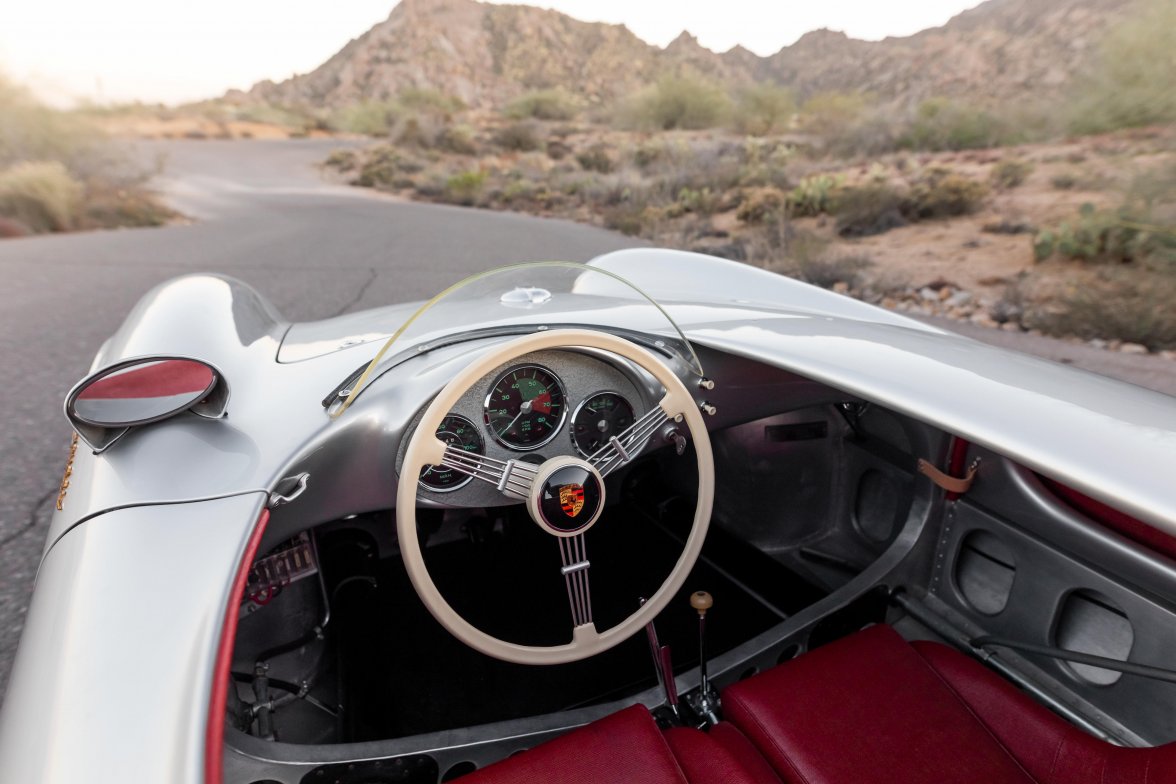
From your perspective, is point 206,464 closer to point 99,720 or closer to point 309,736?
point 99,720

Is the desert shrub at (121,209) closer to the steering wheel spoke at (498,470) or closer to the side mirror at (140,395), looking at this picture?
the side mirror at (140,395)

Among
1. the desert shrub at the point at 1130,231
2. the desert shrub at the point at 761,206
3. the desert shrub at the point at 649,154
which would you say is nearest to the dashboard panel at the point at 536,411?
the desert shrub at the point at 1130,231

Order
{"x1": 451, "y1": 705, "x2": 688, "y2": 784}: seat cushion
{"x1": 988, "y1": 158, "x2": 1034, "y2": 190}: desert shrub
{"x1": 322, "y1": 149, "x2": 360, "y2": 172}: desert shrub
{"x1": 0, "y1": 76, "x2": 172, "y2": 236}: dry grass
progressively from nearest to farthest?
{"x1": 451, "y1": 705, "x2": 688, "y2": 784}: seat cushion, {"x1": 0, "y1": 76, "x2": 172, "y2": 236}: dry grass, {"x1": 988, "y1": 158, "x2": 1034, "y2": 190}: desert shrub, {"x1": 322, "y1": 149, "x2": 360, "y2": 172}: desert shrub

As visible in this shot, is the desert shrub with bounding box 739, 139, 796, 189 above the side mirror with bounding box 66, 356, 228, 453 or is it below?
below

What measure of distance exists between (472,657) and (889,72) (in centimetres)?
5032

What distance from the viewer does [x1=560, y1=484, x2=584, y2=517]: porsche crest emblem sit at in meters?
1.60

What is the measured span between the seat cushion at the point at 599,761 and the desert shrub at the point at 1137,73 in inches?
467

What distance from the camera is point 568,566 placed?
1.69m

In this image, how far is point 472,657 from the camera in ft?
8.20

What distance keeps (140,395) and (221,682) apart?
2.69 feet

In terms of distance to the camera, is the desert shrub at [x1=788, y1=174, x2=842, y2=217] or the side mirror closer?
the side mirror

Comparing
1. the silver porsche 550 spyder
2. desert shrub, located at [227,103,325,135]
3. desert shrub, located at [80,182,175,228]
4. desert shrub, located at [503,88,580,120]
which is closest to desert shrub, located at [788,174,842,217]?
the silver porsche 550 spyder

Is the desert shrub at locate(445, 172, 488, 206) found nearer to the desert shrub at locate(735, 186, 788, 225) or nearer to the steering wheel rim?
the desert shrub at locate(735, 186, 788, 225)

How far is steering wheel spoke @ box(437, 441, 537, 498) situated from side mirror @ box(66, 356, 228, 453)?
1.84 feet
